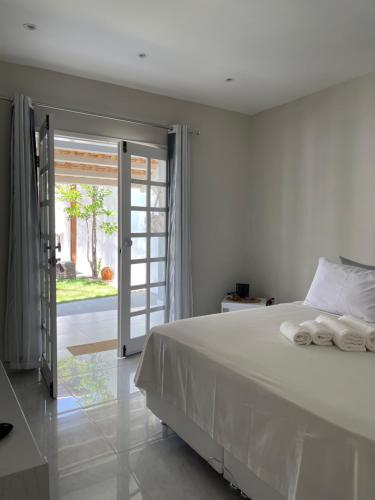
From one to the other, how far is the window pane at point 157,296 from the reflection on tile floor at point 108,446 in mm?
860

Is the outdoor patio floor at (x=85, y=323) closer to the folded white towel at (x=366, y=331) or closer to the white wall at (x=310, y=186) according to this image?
the white wall at (x=310, y=186)

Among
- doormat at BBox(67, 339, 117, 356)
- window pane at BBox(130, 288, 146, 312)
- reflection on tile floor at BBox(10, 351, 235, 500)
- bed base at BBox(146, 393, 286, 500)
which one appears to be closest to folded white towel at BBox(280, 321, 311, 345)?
bed base at BBox(146, 393, 286, 500)

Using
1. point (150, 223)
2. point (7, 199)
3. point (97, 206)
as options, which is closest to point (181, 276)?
point (150, 223)

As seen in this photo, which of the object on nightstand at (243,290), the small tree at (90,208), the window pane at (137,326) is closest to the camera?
the window pane at (137,326)

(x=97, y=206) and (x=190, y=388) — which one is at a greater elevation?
(x=97, y=206)

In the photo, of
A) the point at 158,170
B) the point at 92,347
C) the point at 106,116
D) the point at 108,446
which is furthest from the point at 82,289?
the point at 108,446

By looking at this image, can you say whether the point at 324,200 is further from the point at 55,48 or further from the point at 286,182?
the point at 55,48

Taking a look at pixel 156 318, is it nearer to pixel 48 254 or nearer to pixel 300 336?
pixel 48 254

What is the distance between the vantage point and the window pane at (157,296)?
387 centimetres

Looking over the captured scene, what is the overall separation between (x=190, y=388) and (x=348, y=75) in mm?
2906

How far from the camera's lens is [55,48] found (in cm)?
281

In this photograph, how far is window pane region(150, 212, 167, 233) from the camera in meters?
3.87

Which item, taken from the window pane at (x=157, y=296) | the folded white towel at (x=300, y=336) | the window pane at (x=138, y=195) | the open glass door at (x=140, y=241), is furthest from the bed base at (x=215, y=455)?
the window pane at (x=138, y=195)

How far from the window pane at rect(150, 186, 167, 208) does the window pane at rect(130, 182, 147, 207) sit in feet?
0.31
